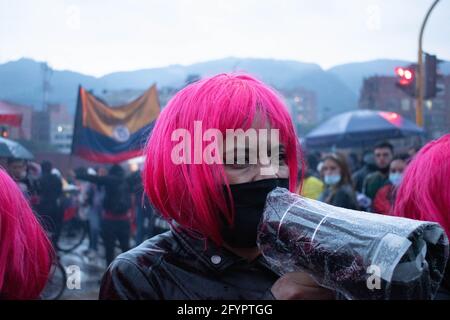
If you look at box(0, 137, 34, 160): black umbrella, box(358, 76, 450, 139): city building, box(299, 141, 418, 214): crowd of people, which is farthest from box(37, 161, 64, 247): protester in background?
box(358, 76, 450, 139): city building

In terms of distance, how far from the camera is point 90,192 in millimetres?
7832

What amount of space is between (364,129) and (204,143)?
7648 millimetres

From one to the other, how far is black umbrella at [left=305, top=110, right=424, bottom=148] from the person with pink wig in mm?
7327

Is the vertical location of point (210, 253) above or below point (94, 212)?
above

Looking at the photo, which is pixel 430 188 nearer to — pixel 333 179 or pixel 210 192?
pixel 210 192

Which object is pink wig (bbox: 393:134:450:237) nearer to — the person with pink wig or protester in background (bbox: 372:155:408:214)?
the person with pink wig

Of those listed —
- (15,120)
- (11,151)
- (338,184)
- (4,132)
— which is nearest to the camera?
(338,184)

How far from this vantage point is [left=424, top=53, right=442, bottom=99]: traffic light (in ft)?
23.6

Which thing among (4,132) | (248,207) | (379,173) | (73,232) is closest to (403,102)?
(73,232)

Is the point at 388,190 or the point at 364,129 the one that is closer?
the point at 388,190

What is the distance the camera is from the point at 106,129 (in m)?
6.23
